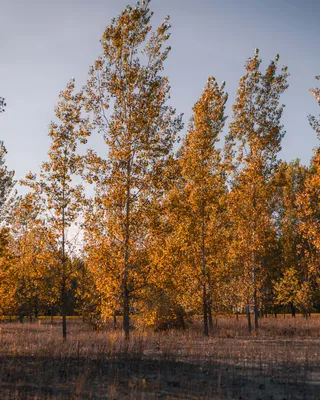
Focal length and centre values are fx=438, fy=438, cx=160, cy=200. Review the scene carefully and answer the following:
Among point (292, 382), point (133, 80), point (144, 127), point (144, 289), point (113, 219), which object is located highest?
point (133, 80)

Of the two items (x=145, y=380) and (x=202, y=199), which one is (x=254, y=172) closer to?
(x=202, y=199)

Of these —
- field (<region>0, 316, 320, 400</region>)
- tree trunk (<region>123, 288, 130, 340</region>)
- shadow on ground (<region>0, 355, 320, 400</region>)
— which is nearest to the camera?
shadow on ground (<region>0, 355, 320, 400</region>)

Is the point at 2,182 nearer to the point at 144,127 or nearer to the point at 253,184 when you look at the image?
the point at 144,127

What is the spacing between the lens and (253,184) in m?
24.9

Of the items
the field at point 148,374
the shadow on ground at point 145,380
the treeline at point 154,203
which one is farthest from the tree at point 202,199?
the shadow on ground at point 145,380

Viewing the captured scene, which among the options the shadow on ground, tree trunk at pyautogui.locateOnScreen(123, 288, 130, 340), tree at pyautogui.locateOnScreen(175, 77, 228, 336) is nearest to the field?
the shadow on ground

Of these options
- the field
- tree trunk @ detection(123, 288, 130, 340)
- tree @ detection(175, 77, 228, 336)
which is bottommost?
the field

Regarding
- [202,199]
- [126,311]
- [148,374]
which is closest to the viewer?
[148,374]

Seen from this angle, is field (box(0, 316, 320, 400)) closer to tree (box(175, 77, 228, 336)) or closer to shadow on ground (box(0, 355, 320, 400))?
shadow on ground (box(0, 355, 320, 400))

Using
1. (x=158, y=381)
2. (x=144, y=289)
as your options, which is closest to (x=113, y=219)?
(x=144, y=289)

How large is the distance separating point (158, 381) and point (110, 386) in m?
1.10

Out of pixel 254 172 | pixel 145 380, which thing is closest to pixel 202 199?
pixel 254 172

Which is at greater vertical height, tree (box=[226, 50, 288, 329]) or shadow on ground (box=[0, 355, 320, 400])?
tree (box=[226, 50, 288, 329])

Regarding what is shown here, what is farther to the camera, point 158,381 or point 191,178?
point 191,178
